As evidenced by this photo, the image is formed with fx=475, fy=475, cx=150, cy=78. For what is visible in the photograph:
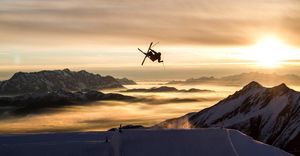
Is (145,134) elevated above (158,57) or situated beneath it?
situated beneath

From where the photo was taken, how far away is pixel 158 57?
5903 centimetres

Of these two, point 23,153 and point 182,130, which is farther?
point 182,130

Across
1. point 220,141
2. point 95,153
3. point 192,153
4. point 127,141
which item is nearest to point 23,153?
point 95,153

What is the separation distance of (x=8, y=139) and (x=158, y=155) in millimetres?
18415

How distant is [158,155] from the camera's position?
176ft

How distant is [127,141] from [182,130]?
742cm

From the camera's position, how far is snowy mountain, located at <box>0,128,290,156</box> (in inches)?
2104

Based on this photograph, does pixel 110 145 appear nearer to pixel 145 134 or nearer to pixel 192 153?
pixel 145 134

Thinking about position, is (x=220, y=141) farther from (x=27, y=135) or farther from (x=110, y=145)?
(x=27, y=135)

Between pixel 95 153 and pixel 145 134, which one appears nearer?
pixel 95 153

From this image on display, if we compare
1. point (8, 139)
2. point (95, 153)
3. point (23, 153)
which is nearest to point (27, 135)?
point (8, 139)

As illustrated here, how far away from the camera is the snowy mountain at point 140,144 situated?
53438 millimetres

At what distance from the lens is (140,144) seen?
55.1m

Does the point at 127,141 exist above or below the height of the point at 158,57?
below
